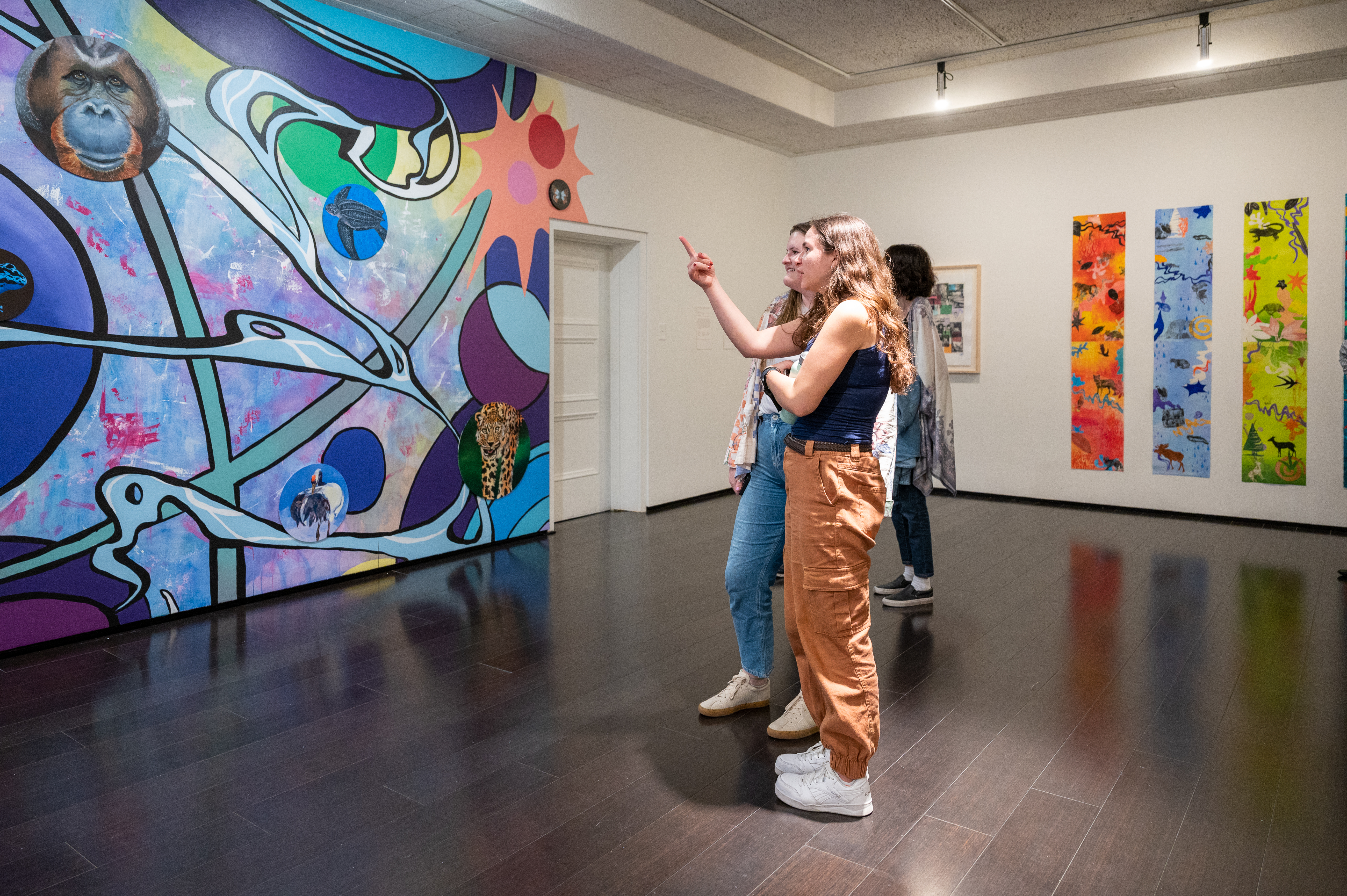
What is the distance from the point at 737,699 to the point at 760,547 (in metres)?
0.55

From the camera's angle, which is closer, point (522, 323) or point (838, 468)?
point (838, 468)

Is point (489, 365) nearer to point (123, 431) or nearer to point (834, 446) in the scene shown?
point (123, 431)

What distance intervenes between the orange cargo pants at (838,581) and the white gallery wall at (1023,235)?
4.22 metres

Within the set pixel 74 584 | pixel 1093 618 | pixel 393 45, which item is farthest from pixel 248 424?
pixel 1093 618

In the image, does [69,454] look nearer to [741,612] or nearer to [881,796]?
[741,612]

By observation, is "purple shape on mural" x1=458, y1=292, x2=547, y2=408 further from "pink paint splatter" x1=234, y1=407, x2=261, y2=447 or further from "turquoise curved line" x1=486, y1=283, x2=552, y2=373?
"pink paint splatter" x1=234, y1=407, x2=261, y2=447

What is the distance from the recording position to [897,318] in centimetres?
225

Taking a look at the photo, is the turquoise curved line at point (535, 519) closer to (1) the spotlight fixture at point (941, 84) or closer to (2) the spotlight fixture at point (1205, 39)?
(1) the spotlight fixture at point (941, 84)

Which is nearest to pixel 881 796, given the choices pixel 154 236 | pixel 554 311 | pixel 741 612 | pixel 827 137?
pixel 741 612

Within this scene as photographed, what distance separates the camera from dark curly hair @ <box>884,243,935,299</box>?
13.0 ft

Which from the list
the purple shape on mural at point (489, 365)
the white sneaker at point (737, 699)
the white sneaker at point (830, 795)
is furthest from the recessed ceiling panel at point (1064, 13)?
the white sneaker at point (830, 795)

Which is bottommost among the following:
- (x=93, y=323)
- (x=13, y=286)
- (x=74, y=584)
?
(x=74, y=584)

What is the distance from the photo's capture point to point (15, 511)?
3.51 meters

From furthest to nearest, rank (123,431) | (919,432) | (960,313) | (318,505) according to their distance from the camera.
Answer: (960,313) → (318,505) → (919,432) → (123,431)
